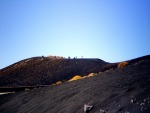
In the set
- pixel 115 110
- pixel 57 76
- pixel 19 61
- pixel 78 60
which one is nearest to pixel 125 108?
pixel 115 110

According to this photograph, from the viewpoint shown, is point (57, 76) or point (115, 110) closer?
point (115, 110)

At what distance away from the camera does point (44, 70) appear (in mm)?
47312

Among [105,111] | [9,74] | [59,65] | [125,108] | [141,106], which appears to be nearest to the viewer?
[141,106]

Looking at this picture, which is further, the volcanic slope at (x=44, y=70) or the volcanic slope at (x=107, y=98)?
the volcanic slope at (x=44, y=70)

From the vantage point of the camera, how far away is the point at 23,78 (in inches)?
1693

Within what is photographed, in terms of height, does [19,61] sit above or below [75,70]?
above

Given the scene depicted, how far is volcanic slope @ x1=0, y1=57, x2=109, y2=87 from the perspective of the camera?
133 ft

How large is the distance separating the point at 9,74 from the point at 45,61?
1050cm

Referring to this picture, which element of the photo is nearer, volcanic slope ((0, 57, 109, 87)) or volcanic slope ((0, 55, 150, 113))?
volcanic slope ((0, 55, 150, 113))

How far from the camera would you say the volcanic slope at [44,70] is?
40438 mm

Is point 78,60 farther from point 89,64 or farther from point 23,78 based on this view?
point 23,78

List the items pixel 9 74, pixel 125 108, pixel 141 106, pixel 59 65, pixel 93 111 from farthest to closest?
pixel 59 65 → pixel 9 74 → pixel 93 111 → pixel 125 108 → pixel 141 106

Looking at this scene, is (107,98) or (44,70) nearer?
(107,98)

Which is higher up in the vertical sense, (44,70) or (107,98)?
(44,70)
